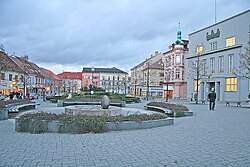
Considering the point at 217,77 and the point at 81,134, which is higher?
the point at 217,77

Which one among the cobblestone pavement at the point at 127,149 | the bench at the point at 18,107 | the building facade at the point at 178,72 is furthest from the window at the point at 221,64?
the cobblestone pavement at the point at 127,149

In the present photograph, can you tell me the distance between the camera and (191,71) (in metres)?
53.9

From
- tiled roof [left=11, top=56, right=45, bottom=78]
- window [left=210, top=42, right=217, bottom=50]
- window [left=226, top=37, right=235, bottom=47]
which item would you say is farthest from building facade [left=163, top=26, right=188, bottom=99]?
tiled roof [left=11, top=56, right=45, bottom=78]

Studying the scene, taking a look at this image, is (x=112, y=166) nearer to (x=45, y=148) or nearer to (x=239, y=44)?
(x=45, y=148)

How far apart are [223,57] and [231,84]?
543cm

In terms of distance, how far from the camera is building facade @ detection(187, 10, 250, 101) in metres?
39.7

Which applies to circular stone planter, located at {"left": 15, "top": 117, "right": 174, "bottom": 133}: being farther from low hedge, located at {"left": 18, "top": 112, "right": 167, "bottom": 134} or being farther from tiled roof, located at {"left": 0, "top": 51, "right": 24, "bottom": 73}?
tiled roof, located at {"left": 0, "top": 51, "right": 24, "bottom": 73}

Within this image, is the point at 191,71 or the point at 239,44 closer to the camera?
the point at 239,44

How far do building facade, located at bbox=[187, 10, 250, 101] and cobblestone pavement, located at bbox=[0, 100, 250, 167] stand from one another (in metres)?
28.2

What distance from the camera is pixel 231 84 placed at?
42.2 m

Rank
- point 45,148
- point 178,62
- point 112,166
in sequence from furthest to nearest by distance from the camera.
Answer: point 178,62 < point 45,148 < point 112,166

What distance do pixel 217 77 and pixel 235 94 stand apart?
18.5ft

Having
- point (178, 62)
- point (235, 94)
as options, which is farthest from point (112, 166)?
point (178, 62)

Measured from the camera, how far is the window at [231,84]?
41.2 metres
